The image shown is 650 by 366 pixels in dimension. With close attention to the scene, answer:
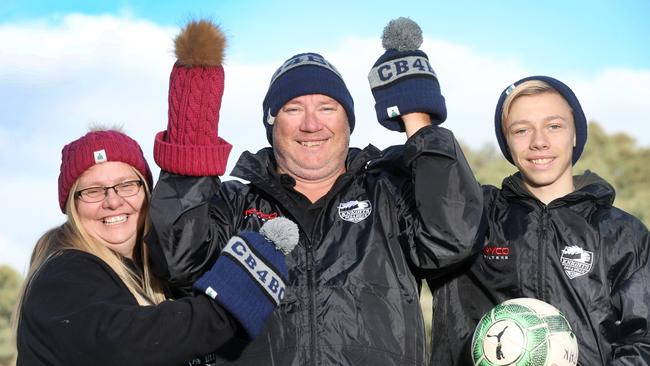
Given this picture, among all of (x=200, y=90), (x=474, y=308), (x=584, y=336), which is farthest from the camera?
(x=474, y=308)

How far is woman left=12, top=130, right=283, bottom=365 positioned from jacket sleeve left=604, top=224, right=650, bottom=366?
6.36 feet

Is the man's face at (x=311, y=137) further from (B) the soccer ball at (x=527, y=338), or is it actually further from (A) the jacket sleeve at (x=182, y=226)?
(B) the soccer ball at (x=527, y=338)

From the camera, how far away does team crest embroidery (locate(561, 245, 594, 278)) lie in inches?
181

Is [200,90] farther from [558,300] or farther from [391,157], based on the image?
[558,300]

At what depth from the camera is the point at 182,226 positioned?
4324mm

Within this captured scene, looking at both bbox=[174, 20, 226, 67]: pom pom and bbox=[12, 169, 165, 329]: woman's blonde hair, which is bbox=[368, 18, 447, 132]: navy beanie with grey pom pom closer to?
bbox=[174, 20, 226, 67]: pom pom

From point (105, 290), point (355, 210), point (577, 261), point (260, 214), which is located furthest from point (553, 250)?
point (105, 290)

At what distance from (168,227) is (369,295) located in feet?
3.54

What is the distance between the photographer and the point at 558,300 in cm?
458

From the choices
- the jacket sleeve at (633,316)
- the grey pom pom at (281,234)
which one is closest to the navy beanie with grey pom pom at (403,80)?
the grey pom pom at (281,234)

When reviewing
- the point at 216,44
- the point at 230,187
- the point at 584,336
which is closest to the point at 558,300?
the point at 584,336

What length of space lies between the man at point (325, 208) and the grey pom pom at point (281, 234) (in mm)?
506

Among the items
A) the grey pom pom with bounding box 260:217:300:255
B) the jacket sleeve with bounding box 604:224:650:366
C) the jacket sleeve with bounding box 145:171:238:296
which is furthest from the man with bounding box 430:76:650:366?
the jacket sleeve with bounding box 145:171:238:296

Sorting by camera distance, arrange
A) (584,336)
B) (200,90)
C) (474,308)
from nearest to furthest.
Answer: (200,90)
(584,336)
(474,308)
